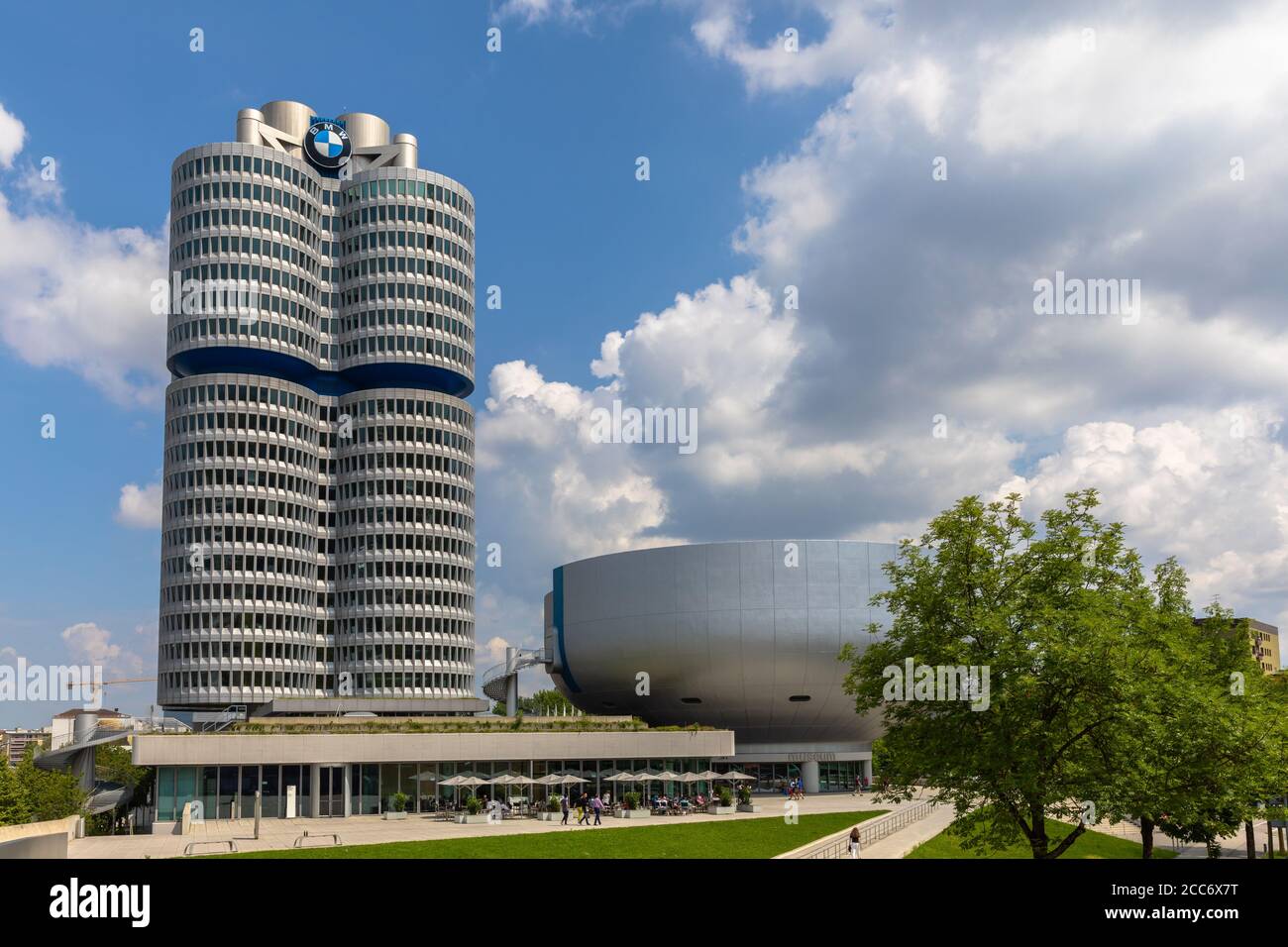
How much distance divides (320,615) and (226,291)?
120 ft

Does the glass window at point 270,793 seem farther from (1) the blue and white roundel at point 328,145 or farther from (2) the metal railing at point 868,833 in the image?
(1) the blue and white roundel at point 328,145

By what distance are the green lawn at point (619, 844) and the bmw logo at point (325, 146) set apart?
321 feet

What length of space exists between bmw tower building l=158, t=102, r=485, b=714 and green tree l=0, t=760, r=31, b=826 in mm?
48742

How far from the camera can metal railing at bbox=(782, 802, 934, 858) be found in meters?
40.6

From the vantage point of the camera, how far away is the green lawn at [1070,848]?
4803 centimetres

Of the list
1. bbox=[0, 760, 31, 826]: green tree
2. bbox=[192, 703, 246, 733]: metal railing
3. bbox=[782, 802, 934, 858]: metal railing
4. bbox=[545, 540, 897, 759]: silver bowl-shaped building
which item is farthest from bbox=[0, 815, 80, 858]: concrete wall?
bbox=[192, 703, 246, 733]: metal railing

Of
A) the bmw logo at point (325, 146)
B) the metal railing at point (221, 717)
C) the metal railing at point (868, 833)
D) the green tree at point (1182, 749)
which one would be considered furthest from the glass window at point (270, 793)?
the bmw logo at point (325, 146)

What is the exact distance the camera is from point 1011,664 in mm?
29969

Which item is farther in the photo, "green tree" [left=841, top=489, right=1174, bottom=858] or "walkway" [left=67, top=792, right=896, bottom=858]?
"walkway" [left=67, top=792, right=896, bottom=858]

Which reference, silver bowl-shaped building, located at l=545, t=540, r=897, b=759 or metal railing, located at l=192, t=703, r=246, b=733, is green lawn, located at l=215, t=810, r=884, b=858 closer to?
silver bowl-shaped building, located at l=545, t=540, r=897, b=759
